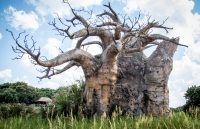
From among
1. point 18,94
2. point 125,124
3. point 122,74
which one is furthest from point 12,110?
point 18,94

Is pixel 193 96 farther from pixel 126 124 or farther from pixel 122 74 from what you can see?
pixel 126 124

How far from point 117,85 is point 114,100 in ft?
2.21

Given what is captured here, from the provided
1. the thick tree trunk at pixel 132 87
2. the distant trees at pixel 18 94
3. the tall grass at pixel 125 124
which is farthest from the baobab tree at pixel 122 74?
the distant trees at pixel 18 94

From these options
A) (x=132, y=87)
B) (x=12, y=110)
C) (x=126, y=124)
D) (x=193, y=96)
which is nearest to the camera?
(x=126, y=124)

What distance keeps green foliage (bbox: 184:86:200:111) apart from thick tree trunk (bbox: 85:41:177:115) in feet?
7.86

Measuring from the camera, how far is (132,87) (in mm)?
9180

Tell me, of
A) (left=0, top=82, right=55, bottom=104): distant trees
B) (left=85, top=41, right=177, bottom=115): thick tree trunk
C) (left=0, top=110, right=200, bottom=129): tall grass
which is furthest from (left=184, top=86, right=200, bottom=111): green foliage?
(left=0, top=82, right=55, bottom=104): distant trees

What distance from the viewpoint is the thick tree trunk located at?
8.70 m

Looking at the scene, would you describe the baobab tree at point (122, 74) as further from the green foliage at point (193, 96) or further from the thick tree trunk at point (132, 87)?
the green foliage at point (193, 96)

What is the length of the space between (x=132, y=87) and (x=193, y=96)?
3790 mm

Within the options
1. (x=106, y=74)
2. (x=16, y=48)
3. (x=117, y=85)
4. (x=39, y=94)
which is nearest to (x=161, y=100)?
(x=117, y=85)

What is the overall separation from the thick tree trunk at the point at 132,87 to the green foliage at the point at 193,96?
2.40 metres

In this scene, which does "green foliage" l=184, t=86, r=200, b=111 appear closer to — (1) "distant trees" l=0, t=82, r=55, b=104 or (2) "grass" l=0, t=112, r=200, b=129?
(2) "grass" l=0, t=112, r=200, b=129

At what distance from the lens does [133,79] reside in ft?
30.9
